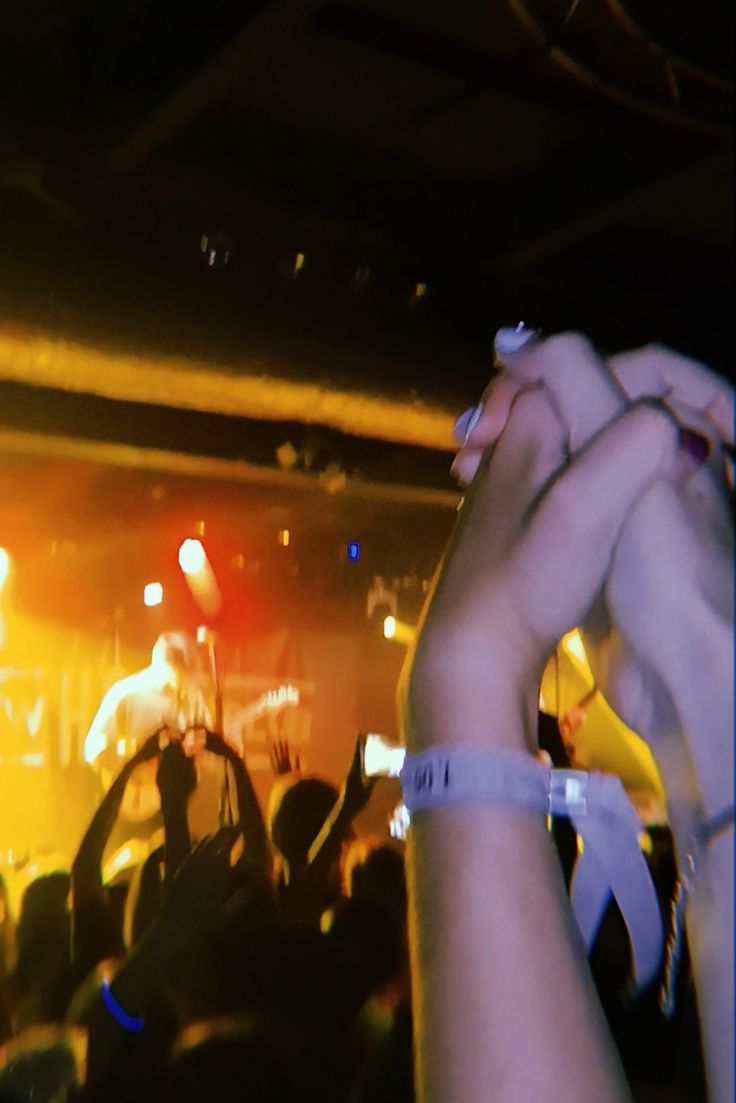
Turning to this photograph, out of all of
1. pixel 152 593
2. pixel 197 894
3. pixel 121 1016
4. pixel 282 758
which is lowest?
pixel 121 1016

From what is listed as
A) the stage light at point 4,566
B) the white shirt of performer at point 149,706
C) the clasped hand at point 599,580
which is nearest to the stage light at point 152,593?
the stage light at point 4,566

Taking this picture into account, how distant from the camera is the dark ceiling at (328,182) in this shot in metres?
1.02

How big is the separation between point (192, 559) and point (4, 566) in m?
0.32

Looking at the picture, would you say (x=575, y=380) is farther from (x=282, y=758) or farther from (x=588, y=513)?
(x=282, y=758)

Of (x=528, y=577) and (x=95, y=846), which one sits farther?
(x=95, y=846)

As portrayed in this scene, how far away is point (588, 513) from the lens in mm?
344

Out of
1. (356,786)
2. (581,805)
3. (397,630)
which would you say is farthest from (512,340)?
(356,786)

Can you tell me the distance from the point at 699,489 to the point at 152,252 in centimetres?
83

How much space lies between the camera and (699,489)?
34 cm

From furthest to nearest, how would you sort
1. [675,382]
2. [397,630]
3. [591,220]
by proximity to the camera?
1. [591,220]
2. [397,630]
3. [675,382]

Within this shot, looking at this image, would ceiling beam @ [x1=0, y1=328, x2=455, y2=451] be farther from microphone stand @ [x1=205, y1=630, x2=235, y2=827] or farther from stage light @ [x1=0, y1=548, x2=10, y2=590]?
stage light @ [x1=0, y1=548, x2=10, y2=590]

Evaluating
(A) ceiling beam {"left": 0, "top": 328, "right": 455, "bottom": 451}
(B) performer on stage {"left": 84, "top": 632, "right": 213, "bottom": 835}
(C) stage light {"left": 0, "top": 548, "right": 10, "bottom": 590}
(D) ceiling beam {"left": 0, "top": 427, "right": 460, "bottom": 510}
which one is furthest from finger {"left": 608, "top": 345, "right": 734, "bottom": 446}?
(C) stage light {"left": 0, "top": 548, "right": 10, "bottom": 590}

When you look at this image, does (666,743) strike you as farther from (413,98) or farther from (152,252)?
(413,98)

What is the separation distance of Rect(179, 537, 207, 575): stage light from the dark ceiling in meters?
0.64
